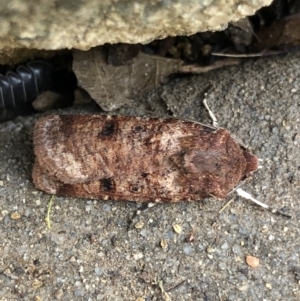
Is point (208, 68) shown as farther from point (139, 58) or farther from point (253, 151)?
point (253, 151)

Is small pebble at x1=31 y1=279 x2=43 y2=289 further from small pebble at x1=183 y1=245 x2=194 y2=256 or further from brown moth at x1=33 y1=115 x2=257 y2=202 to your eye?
small pebble at x1=183 y1=245 x2=194 y2=256

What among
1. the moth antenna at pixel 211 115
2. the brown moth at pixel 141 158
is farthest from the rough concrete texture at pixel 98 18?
the moth antenna at pixel 211 115

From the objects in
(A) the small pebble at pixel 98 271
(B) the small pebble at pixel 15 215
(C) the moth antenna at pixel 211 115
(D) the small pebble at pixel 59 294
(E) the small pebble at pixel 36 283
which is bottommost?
(D) the small pebble at pixel 59 294

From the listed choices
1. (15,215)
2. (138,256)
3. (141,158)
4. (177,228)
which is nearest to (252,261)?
(177,228)

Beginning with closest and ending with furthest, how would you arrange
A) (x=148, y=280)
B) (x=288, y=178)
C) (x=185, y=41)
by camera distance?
(x=148, y=280) → (x=288, y=178) → (x=185, y=41)

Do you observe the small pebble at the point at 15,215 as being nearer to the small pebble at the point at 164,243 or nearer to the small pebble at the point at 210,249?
the small pebble at the point at 164,243

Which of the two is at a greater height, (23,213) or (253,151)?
(253,151)

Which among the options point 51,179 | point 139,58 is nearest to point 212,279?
point 51,179
